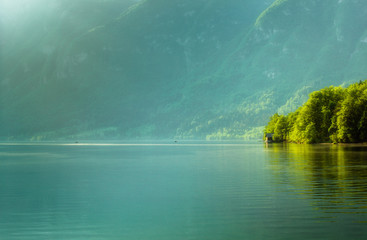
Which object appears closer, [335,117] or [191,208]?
[191,208]

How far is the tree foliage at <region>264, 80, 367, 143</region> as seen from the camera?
377ft

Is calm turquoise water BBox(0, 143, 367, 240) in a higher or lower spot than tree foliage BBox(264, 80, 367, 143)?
lower

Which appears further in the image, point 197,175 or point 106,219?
point 197,175

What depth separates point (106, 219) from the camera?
2241 cm

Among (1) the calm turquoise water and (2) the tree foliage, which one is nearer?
(1) the calm turquoise water

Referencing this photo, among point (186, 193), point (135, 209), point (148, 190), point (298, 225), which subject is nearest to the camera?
point (298, 225)

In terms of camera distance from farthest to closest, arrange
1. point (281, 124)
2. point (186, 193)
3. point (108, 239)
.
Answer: point (281, 124)
point (186, 193)
point (108, 239)

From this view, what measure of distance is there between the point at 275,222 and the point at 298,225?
1084mm

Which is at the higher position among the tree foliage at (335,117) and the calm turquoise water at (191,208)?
the tree foliage at (335,117)

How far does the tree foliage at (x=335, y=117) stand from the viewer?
377ft

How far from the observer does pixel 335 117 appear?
12344 centimetres

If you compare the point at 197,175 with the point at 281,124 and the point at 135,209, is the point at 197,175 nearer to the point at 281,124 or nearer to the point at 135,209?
the point at 135,209

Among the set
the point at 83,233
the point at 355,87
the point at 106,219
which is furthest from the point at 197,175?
the point at 355,87

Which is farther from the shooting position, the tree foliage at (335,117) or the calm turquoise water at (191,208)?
the tree foliage at (335,117)
